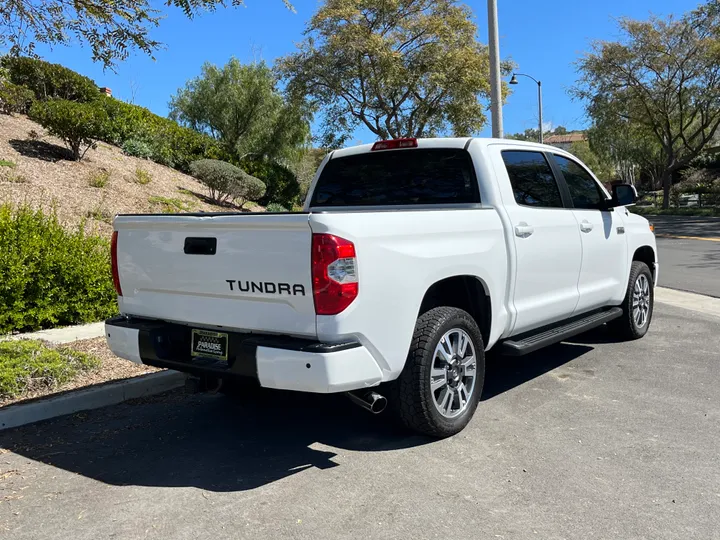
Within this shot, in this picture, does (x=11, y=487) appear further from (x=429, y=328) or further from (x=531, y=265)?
(x=531, y=265)

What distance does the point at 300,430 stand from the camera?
457 cm

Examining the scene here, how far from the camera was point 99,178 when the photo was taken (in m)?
13.6

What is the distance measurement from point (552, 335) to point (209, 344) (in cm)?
265

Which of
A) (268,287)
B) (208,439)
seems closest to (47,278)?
(208,439)

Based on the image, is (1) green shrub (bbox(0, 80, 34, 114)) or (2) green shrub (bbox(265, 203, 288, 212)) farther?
(2) green shrub (bbox(265, 203, 288, 212))

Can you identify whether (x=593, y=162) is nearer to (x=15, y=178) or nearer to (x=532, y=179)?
(x=15, y=178)

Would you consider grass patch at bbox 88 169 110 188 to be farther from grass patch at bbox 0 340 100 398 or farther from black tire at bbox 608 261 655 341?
black tire at bbox 608 261 655 341

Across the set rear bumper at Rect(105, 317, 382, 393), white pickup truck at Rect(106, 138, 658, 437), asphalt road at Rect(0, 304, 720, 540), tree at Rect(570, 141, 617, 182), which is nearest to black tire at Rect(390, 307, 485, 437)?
white pickup truck at Rect(106, 138, 658, 437)

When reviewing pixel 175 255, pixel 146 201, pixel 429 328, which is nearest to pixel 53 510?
pixel 175 255

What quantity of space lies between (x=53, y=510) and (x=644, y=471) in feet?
10.6

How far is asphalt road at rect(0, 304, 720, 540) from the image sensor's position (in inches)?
127

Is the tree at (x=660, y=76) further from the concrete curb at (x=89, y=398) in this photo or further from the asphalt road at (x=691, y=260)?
the concrete curb at (x=89, y=398)

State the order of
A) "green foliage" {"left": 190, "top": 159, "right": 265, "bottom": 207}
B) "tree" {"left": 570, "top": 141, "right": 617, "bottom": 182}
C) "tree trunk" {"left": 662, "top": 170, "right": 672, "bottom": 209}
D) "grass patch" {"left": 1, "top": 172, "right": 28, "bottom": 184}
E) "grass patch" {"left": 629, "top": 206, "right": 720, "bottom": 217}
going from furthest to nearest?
"tree" {"left": 570, "top": 141, "right": 617, "bottom": 182}
"tree trunk" {"left": 662, "top": 170, "right": 672, "bottom": 209}
"grass patch" {"left": 629, "top": 206, "right": 720, "bottom": 217}
"green foliage" {"left": 190, "top": 159, "right": 265, "bottom": 207}
"grass patch" {"left": 1, "top": 172, "right": 28, "bottom": 184}

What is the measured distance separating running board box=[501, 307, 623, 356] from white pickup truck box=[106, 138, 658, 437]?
0.02 metres
